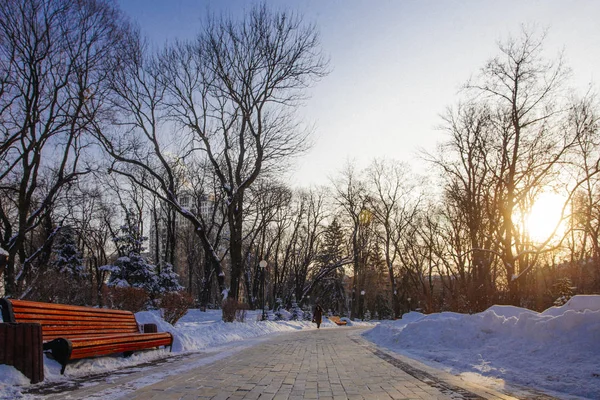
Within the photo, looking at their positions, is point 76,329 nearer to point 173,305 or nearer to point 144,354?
point 144,354

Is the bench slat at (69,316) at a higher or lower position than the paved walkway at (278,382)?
higher

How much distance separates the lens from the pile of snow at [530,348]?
5.86m

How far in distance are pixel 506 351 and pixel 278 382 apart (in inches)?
170

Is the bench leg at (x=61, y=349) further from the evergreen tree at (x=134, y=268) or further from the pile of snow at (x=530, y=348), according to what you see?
the evergreen tree at (x=134, y=268)

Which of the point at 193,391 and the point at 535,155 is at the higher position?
the point at 535,155

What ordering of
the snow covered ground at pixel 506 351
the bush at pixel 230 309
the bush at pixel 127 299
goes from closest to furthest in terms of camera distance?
the snow covered ground at pixel 506 351 → the bush at pixel 127 299 → the bush at pixel 230 309

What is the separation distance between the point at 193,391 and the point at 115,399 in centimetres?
89

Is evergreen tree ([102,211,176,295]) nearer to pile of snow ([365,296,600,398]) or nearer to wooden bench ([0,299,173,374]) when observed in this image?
wooden bench ([0,299,173,374])

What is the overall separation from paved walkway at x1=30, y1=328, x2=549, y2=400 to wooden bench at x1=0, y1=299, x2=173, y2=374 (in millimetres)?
512

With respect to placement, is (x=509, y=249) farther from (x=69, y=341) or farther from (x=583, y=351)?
(x=69, y=341)

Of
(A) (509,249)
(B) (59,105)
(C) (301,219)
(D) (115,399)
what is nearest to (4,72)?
(B) (59,105)

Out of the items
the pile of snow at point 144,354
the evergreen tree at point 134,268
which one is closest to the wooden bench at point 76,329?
the pile of snow at point 144,354

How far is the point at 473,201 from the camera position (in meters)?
27.4

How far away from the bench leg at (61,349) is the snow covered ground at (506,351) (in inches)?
6.0
